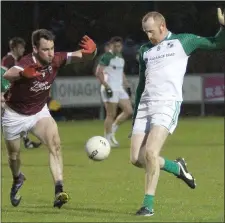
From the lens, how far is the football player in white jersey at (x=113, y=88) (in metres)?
20.9

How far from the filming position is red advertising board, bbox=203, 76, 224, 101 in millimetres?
31922

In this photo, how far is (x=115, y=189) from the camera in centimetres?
1327

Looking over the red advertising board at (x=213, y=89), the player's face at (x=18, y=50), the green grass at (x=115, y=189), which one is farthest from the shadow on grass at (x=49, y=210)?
the red advertising board at (x=213, y=89)

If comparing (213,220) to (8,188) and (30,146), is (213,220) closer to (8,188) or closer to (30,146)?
(8,188)

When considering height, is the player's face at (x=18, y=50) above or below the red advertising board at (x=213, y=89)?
above

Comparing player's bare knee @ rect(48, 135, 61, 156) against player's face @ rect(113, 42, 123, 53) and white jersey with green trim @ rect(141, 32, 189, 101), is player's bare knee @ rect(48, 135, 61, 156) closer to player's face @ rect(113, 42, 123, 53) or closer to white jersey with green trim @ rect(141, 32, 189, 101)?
white jersey with green trim @ rect(141, 32, 189, 101)

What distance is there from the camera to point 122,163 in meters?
17.5

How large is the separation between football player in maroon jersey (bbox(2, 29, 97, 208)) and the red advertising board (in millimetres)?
20541

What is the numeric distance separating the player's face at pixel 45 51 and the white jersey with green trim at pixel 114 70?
10090 mm

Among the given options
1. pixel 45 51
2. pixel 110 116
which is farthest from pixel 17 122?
pixel 110 116

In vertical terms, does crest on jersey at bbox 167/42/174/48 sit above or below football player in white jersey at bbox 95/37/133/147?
above

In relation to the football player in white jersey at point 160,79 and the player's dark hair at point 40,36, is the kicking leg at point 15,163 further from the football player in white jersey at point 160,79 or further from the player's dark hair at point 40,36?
the football player in white jersey at point 160,79

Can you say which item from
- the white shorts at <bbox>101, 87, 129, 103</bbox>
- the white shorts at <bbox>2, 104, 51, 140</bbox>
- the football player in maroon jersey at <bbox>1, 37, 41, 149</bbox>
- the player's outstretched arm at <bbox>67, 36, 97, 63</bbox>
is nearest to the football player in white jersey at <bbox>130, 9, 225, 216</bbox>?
the player's outstretched arm at <bbox>67, 36, 97, 63</bbox>

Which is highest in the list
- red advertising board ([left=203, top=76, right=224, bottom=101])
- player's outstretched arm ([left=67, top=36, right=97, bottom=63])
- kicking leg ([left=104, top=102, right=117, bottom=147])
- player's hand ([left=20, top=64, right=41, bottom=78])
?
player's outstretched arm ([left=67, top=36, right=97, bottom=63])
